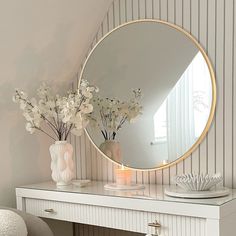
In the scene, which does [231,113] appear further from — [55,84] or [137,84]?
[55,84]

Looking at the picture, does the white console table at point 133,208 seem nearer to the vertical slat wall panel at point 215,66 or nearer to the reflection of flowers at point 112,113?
the vertical slat wall panel at point 215,66

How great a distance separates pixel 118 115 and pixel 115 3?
2.05ft

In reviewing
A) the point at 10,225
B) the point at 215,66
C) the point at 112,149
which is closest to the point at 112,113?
the point at 112,149

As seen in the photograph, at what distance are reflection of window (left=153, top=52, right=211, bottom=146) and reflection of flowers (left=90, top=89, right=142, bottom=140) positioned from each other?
0.19 meters

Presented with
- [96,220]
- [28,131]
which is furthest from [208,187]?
[28,131]

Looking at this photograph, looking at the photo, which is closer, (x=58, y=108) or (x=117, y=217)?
(x=117, y=217)

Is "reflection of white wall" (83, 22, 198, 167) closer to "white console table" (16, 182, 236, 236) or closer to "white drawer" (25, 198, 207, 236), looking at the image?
"white console table" (16, 182, 236, 236)

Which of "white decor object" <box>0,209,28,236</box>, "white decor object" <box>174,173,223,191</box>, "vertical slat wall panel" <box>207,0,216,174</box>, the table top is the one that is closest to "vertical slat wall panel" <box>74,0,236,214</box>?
"vertical slat wall panel" <box>207,0,216,174</box>

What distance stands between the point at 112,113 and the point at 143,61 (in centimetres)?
34

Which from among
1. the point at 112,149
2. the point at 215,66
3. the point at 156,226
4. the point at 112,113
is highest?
the point at 215,66

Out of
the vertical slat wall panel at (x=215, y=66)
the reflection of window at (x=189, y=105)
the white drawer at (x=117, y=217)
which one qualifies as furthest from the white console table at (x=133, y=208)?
the reflection of window at (x=189, y=105)

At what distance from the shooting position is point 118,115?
2627mm

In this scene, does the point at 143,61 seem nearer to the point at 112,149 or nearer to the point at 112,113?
the point at 112,113

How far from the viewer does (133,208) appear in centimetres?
210
